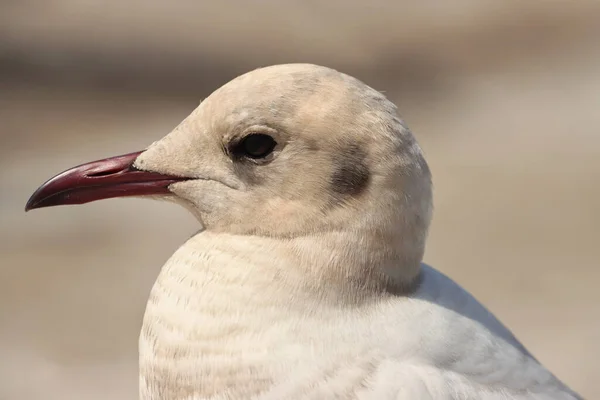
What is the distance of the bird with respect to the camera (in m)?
1.63

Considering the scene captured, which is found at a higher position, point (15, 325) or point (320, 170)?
point (15, 325)

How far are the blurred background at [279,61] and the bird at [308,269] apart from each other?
2615mm

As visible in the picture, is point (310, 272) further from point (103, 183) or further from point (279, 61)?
point (279, 61)

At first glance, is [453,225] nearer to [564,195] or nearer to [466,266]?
[466,266]

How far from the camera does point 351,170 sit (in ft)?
5.46

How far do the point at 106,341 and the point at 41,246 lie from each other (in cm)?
110

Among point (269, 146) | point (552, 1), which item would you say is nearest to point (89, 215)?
point (269, 146)

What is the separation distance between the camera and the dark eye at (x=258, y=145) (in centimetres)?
170

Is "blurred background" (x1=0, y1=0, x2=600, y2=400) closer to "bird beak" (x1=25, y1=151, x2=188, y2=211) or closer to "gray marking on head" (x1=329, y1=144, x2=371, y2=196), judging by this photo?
"bird beak" (x1=25, y1=151, x2=188, y2=211)

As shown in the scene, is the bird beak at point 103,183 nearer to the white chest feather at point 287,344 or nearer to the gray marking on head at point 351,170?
the white chest feather at point 287,344

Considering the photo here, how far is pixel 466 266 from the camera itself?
496 centimetres

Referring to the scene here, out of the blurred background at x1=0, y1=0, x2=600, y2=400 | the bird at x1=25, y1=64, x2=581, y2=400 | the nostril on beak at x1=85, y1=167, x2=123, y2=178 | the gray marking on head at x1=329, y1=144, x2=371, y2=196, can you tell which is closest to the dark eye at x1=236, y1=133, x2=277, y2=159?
the bird at x1=25, y1=64, x2=581, y2=400

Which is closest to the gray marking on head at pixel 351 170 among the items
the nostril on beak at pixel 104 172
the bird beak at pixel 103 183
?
the bird beak at pixel 103 183

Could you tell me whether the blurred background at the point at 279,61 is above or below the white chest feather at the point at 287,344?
above
